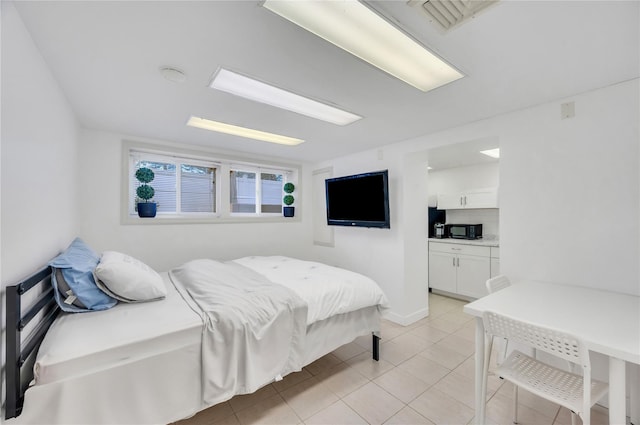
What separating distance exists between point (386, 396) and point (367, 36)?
8.20ft

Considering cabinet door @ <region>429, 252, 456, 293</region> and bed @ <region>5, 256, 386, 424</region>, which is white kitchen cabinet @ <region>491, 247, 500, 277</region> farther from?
bed @ <region>5, 256, 386, 424</region>

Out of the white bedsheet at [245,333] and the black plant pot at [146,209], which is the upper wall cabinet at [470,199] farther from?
the black plant pot at [146,209]

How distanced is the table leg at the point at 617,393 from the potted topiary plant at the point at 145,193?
13.1 ft

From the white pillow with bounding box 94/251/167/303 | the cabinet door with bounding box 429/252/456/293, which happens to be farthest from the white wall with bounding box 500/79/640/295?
the white pillow with bounding box 94/251/167/303

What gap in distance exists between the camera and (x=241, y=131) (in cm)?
311

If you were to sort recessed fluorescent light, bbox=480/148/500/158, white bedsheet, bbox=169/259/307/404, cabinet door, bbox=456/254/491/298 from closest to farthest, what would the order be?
white bedsheet, bbox=169/259/307/404
recessed fluorescent light, bbox=480/148/500/158
cabinet door, bbox=456/254/491/298

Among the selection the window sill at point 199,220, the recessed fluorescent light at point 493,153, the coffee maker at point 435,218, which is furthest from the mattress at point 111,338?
the coffee maker at point 435,218

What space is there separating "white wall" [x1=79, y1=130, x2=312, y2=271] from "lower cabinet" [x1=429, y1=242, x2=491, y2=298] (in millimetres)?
2993

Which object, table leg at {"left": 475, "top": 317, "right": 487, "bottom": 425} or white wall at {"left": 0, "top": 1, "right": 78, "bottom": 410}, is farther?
table leg at {"left": 475, "top": 317, "right": 487, "bottom": 425}

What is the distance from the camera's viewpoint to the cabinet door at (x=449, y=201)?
4495 millimetres

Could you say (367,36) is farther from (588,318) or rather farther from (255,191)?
(255,191)

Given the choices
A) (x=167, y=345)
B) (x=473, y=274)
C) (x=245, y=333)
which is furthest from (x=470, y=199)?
(x=167, y=345)

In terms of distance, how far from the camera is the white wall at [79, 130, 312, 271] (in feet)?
9.37

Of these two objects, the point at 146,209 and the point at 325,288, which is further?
the point at 146,209
